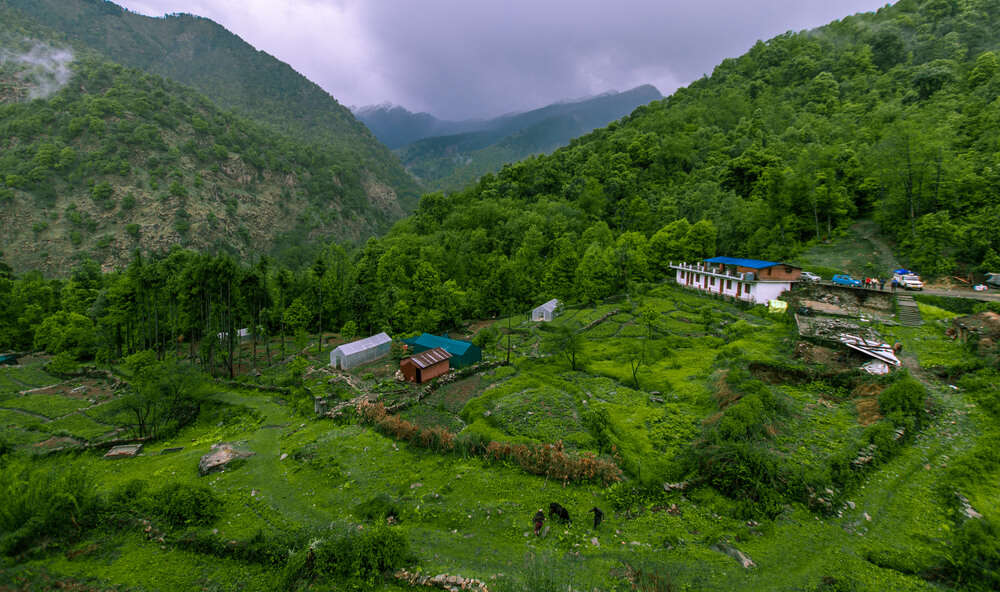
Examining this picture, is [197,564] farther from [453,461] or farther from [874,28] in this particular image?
[874,28]

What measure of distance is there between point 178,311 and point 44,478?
36.1 m

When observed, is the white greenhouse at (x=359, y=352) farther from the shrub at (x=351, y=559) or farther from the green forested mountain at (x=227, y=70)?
the green forested mountain at (x=227, y=70)

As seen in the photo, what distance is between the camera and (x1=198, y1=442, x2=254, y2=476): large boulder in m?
17.1

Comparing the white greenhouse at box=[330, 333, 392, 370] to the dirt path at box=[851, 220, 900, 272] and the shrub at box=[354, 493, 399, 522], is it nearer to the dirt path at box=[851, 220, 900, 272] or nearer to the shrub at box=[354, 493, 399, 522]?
the shrub at box=[354, 493, 399, 522]

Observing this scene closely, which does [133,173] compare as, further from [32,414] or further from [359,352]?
[359,352]

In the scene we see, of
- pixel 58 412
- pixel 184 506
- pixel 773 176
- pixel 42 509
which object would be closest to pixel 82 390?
pixel 58 412

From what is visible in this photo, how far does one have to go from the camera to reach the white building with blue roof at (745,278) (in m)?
38.2

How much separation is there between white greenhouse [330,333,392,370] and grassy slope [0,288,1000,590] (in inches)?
414

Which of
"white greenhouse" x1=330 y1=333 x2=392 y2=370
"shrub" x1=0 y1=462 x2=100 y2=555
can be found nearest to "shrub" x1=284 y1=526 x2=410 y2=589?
"shrub" x1=0 y1=462 x2=100 y2=555

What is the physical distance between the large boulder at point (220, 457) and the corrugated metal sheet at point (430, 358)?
12898mm

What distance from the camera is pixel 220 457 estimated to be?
703 inches

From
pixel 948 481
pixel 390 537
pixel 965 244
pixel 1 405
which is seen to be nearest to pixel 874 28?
pixel 965 244

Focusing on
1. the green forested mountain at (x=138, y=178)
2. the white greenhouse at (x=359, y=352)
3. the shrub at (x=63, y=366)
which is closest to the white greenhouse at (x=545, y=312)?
the white greenhouse at (x=359, y=352)

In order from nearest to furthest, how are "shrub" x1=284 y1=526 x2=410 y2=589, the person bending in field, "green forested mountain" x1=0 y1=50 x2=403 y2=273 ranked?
"shrub" x1=284 y1=526 x2=410 y2=589 → the person bending in field → "green forested mountain" x1=0 y1=50 x2=403 y2=273
